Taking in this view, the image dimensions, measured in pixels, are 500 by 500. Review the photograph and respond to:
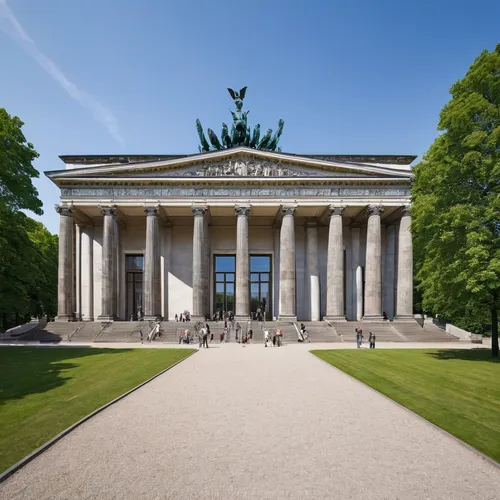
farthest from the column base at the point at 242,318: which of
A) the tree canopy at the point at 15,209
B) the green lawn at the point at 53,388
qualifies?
the tree canopy at the point at 15,209

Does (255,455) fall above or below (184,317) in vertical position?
above

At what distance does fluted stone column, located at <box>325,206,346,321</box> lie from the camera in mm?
37344

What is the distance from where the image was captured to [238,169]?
126ft

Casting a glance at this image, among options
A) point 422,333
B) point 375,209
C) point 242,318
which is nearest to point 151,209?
point 242,318

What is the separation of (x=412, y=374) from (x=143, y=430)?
1080cm

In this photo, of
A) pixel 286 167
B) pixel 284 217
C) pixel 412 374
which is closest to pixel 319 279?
pixel 284 217

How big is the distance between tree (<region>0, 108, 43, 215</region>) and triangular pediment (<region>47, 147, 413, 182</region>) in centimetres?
1361

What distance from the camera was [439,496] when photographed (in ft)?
16.4

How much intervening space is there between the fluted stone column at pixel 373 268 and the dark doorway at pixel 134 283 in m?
26.2

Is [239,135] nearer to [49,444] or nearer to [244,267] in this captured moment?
[244,267]

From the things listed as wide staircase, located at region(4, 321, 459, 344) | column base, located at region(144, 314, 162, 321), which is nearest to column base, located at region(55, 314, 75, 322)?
wide staircase, located at region(4, 321, 459, 344)

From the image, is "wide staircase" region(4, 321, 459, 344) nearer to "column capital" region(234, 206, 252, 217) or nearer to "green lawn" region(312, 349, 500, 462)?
"column capital" region(234, 206, 252, 217)

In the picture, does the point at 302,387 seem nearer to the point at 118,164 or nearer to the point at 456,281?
the point at 456,281

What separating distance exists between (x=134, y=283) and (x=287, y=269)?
1954 centimetres
